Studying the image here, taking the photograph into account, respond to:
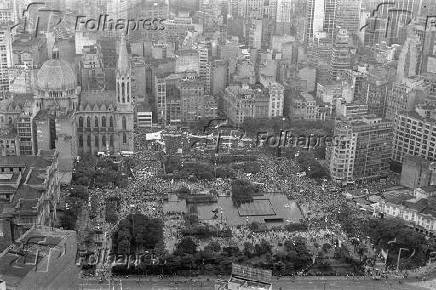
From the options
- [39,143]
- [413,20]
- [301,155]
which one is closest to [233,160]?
[301,155]

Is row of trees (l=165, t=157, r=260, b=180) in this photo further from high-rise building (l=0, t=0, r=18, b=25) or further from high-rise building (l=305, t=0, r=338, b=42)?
high-rise building (l=0, t=0, r=18, b=25)

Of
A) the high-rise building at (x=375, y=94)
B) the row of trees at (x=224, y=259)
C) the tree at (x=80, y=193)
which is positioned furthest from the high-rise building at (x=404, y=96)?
the tree at (x=80, y=193)

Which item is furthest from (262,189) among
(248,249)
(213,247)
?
(213,247)

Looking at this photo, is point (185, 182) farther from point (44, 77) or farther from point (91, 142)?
point (44, 77)

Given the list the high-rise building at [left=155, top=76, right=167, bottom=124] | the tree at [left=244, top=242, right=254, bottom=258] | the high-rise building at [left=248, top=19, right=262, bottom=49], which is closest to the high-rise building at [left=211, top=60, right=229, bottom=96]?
the high-rise building at [left=155, top=76, right=167, bottom=124]

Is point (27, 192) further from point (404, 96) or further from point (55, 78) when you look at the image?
point (404, 96)

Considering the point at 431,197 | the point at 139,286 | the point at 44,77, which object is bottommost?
the point at 139,286
